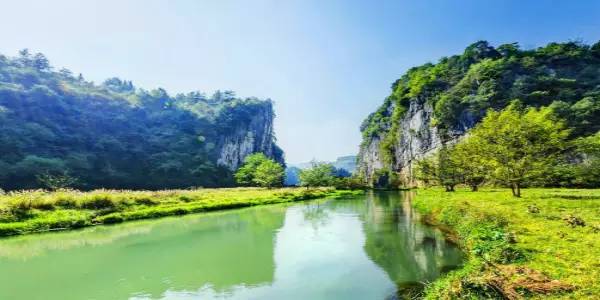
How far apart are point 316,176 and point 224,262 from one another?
7063 centimetres

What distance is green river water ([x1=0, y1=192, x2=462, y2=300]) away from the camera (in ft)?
43.3

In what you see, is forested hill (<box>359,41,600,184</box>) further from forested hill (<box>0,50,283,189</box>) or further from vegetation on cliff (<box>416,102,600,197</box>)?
forested hill (<box>0,50,283,189</box>)

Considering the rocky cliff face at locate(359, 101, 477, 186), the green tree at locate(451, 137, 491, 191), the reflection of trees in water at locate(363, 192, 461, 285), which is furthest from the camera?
the rocky cliff face at locate(359, 101, 477, 186)

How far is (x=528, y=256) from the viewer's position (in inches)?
474

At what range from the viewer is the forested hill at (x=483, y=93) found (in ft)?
237

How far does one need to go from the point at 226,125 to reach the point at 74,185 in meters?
70.7

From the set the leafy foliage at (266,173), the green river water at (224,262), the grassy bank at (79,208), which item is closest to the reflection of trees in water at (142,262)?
the green river water at (224,262)

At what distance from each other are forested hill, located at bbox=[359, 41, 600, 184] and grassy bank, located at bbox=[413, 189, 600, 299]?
51.5 m

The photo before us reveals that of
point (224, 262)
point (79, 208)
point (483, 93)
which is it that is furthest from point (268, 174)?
point (224, 262)

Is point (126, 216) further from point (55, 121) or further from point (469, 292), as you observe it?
point (55, 121)

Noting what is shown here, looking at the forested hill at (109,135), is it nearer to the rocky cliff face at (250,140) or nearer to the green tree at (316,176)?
the rocky cliff face at (250,140)

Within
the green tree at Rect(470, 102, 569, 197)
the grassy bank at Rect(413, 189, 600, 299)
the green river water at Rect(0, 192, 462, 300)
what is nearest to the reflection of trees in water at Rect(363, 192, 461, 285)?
the green river water at Rect(0, 192, 462, 300)

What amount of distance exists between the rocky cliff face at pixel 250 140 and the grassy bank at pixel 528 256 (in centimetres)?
12401

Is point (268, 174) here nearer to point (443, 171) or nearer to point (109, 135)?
point (443, 171)
